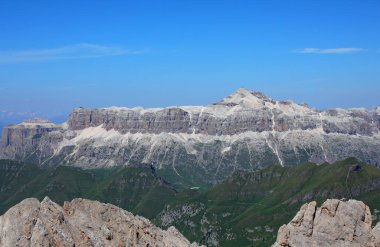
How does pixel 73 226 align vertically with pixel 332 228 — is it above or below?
above

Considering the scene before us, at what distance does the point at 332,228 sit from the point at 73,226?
148ft

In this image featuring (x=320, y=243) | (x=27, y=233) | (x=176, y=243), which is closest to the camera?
(x=27, y=233)

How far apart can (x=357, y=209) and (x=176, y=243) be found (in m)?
34.6

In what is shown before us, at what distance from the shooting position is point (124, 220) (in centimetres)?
10419

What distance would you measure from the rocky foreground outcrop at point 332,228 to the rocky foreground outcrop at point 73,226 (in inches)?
904

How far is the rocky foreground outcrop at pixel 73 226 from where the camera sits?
82625mm

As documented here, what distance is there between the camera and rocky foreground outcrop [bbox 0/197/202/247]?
271ft

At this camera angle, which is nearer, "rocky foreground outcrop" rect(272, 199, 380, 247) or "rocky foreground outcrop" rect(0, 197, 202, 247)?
"rocky foreground outcrop" rect(0, 197, 202, 247)

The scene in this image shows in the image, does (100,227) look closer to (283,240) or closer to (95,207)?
(95,207)

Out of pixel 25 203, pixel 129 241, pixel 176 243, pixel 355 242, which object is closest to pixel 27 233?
pixel 25 203

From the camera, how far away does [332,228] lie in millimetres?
104438

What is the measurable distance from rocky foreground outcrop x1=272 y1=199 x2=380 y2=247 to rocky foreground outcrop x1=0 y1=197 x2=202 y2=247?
23.0 meters

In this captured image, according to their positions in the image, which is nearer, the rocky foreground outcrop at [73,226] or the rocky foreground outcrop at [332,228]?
the rocky foreground outcrop at [73,226]

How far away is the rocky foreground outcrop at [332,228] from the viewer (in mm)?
102438
